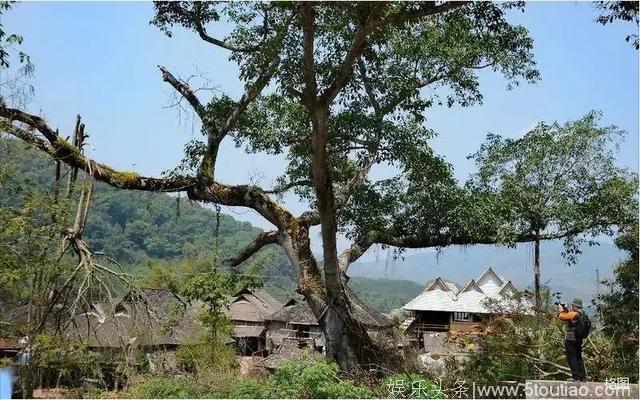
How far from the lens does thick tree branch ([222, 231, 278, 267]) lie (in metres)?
10.4

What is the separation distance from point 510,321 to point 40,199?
599cm

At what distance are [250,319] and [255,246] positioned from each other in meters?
18.8

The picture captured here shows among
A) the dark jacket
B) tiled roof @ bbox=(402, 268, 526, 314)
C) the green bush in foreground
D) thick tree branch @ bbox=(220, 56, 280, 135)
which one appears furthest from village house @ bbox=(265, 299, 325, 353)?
the dark jacket

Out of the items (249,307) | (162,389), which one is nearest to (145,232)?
(249,307)

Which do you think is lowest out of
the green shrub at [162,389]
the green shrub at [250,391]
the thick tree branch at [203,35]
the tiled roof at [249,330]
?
the tiled roof at [249,330]

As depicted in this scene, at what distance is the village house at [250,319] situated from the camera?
2622cm

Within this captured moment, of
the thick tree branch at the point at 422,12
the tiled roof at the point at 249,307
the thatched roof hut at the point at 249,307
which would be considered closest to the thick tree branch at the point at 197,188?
the thick tree branch at the point at 422,12

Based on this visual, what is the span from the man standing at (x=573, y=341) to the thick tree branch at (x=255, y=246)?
4.56 meters

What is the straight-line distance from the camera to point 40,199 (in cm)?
780

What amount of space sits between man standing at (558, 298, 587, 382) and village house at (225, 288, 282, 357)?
18202mm

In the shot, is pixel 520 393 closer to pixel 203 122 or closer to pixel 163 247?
pixel 203 122

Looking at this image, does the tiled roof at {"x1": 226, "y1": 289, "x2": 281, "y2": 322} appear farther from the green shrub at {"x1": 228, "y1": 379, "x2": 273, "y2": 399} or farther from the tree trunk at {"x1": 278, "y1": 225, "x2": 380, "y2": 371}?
the green shrub at {"x1": 228, "y1": 379, "x2": 273, "y2": 399}

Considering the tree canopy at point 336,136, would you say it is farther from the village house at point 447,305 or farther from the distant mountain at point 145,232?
the distant mountain at point 145,232

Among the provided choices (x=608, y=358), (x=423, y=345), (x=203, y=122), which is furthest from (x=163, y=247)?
(x=608, y=358)
